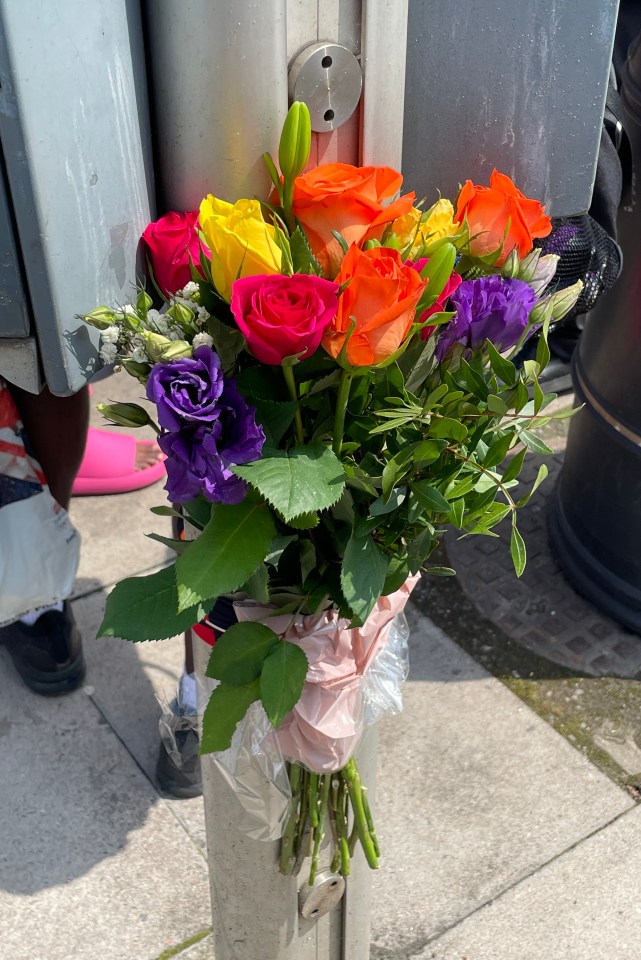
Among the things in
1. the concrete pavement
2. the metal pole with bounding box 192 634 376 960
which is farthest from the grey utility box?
the concrete pavement

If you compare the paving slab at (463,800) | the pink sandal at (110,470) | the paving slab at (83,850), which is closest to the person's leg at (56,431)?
the paving slab at (83,850)

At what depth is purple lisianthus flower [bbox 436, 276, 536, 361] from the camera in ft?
3.42

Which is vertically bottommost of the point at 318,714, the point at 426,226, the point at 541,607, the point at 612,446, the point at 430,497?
the point at 541,607

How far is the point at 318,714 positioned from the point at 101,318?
1.98 feet

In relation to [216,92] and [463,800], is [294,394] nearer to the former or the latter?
[216,92]

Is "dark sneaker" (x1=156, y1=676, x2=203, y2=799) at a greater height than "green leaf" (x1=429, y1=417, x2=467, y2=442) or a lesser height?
lesser

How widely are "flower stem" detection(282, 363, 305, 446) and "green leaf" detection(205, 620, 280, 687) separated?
0.26 meters

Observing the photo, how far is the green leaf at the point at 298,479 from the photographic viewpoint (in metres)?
0.95

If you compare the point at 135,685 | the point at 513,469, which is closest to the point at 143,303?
the point at 513,469

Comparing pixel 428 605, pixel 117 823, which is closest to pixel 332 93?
pixel 117 823

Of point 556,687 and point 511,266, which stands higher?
point 511,266

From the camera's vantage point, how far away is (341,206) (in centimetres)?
103

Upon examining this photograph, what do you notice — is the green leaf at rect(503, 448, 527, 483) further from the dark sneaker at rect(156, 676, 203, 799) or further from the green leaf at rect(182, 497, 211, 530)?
the dark sneaker at rect(156, 676, 203, 799)

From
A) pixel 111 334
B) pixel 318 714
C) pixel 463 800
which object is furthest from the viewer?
pixel 463 800
